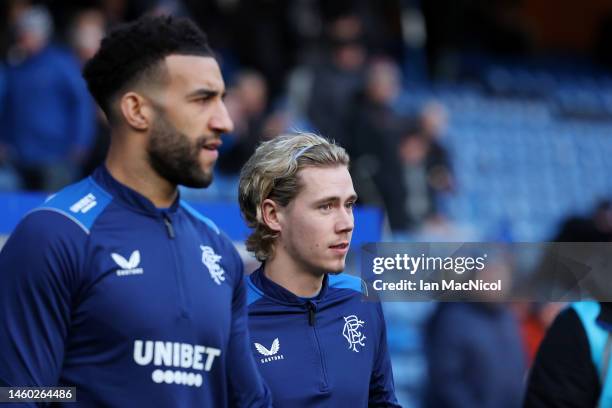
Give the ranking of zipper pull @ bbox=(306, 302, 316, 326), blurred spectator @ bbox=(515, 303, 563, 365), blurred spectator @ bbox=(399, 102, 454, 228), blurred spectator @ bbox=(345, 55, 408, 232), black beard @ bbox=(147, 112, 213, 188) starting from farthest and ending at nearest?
1. blurred spectator @ bbox=(399, 102, 454, 228)
2. blurred spectator @ bbox=(345, 55, 408, 232)
3. blurred spectator @ bbox=(515, 303, 563, 365)
4. zipper pull @ bbox=(306, 302, 316, 326)
5. black beard @ bbox=(147, 112, 213, 188)

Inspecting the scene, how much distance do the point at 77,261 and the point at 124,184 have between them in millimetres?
303

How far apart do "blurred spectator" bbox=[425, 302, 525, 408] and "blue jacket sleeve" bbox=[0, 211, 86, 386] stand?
4.47 meters

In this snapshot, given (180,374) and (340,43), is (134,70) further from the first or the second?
(340,43)

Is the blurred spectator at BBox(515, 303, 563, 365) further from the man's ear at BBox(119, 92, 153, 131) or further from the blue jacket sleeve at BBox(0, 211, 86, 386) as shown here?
the blue jacket sleeve at BBox(0, 211, 86, 386)

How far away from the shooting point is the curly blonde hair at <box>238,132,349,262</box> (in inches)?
139

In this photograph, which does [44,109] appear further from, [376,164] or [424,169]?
[424,169]

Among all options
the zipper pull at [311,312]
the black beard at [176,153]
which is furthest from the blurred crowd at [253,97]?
the black beard at [176,153]

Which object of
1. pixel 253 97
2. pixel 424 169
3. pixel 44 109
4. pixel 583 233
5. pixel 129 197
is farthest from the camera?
pixel 424 169

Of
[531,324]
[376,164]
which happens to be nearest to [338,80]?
[376,164]

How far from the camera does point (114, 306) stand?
290 centimetres

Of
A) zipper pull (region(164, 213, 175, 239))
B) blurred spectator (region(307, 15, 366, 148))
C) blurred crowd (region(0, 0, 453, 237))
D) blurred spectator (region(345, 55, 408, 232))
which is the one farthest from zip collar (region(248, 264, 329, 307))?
blurred spectator (region(307, 15, 366, 148))

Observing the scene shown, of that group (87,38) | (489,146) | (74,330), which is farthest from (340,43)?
(74,330)

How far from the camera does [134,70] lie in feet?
10.3

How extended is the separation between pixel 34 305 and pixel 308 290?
98 centimetres
